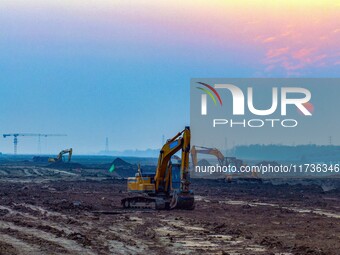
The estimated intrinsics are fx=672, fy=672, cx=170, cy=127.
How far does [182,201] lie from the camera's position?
Result: 1174 inches

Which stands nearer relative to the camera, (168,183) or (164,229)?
(164,229)

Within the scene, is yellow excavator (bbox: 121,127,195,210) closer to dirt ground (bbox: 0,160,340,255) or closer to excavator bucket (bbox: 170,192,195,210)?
excavator bucket (bbox: 170,192,195,210)

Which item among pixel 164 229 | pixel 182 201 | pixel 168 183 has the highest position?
pixel 168 183

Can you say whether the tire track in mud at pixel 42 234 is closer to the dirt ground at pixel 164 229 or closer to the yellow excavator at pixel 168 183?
the dirt ground at pixel 164 229

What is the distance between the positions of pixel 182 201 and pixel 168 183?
5.77 ft

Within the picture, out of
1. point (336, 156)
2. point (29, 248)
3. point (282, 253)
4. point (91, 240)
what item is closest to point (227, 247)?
point (282, 253)

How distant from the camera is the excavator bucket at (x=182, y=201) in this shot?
2977cm

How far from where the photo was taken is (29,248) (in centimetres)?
1750

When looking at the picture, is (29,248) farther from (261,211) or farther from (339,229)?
(261,211)

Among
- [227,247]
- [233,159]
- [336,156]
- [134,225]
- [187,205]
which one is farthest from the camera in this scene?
[336,156]

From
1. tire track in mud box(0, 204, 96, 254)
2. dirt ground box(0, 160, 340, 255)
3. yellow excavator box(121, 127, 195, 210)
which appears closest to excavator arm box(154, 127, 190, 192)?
yellow excavator box(121, 127, 195, 210)

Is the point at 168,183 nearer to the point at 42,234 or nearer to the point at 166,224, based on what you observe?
the point at 166,224

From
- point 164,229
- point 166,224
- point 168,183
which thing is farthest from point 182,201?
point 164,229

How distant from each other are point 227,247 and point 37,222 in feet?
29.3
